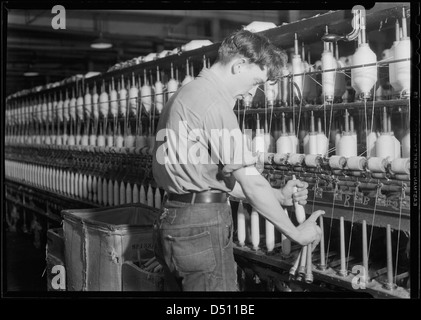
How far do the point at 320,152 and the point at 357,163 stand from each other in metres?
0.37

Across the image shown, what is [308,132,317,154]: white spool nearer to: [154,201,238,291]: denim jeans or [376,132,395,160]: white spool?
[376,132,395,160]: white spool

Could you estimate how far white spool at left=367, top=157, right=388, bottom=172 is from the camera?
2008 mm

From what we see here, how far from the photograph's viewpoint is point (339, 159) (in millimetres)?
2201

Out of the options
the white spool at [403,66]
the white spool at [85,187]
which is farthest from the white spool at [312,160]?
the white spool at [85,187]

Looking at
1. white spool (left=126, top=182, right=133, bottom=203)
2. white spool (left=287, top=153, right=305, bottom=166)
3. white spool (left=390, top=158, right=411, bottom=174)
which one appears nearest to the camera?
white spool (left=390, top=158, right=411, bottom=174)

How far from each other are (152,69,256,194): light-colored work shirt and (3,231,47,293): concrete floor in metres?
1.89

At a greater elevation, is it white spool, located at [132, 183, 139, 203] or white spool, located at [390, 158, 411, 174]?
white spool, located at [390, 158, 411, 174]

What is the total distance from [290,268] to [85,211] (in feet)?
4.79

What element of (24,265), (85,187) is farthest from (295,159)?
(24,265)

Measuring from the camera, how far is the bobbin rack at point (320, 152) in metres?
2.09

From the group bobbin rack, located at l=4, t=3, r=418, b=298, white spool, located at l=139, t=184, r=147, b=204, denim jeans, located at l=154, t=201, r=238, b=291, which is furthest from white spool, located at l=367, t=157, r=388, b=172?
white spool, located at l=139, t=184, r=147, b=204

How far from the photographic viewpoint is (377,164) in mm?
2020

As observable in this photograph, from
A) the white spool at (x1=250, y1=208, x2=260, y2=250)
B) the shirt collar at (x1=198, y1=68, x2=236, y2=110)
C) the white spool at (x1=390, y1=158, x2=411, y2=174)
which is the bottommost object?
the white spool at (x1=250, y1=208, x2=260, y2=250)

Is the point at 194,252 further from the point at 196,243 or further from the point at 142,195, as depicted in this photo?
the point at 142,195
